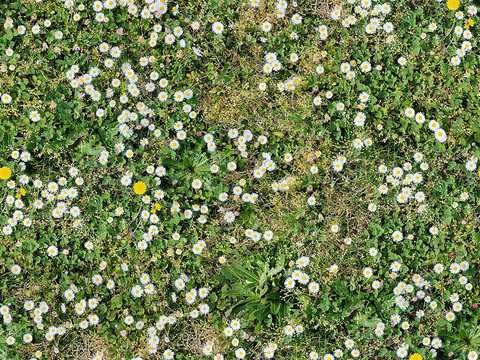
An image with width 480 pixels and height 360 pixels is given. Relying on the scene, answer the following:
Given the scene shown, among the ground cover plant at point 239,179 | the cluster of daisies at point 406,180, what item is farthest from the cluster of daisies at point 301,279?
the cluster of daisies at point 406,180

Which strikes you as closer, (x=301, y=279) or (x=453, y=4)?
(x=301, y=279)

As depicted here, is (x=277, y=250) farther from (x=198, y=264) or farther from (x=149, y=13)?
(x=149, y=13)

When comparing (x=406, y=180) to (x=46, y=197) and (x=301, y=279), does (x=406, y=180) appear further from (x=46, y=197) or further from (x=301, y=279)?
(x=46, y=197)

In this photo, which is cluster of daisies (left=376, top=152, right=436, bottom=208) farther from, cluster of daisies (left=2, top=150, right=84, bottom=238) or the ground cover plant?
cluster of daisies (left=2, top=150, right=84, bottom=238)

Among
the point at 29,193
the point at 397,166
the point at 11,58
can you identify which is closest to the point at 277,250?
the point at 397,166

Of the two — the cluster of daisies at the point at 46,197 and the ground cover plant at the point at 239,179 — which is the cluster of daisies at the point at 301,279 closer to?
the ground cover plant at the point at 239,179

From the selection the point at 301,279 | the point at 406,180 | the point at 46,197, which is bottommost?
the point at 46,197

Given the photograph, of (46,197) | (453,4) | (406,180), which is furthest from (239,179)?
(453,4)

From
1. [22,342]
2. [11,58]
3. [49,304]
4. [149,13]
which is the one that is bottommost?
→ [22,342]
